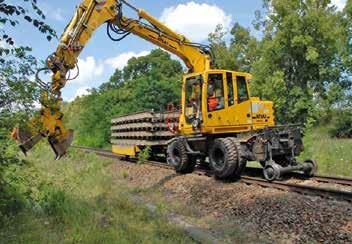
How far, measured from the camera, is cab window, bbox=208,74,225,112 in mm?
11867

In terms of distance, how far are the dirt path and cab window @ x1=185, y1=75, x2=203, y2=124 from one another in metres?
1.88

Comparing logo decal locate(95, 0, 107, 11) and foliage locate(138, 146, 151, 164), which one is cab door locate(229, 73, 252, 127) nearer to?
logo decal locate(95, 0, 107, 11)

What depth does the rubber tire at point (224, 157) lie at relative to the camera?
10.9 m

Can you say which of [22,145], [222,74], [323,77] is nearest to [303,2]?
[323,77]

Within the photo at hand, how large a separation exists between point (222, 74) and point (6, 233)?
24.9 ft

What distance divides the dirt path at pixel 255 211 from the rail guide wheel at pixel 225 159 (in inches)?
13.0

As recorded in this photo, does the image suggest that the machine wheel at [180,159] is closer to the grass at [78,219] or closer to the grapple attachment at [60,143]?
the grass at [78,219]

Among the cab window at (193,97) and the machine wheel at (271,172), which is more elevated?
the cab window at (193,97)

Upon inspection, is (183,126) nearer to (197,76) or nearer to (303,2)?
(197,76)

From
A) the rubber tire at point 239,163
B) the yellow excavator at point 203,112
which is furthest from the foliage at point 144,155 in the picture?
the rubber tire at point 239,163

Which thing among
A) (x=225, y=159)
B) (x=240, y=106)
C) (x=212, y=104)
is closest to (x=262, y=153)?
(x=225, y=159)

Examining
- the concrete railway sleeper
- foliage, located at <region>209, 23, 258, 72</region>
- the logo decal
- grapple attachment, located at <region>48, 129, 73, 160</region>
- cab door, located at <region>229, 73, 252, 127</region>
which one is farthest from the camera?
foliage, located at <region>209, 23, 258, 72</region>

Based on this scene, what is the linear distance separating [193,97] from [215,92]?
0.77 metres

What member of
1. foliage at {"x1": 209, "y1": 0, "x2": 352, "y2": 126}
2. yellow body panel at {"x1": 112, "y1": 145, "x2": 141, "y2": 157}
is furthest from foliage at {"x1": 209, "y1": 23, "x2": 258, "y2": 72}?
yellow body panel at {"x1": 112, "y1": 145, "x2": 141, "y2": 157}
